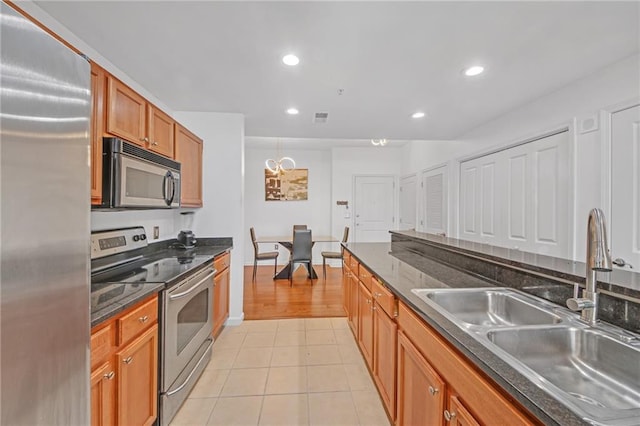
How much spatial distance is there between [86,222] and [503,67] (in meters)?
2.76

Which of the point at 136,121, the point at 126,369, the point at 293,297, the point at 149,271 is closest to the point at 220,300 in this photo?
the point at 149,271

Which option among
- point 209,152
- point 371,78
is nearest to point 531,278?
point 371,78

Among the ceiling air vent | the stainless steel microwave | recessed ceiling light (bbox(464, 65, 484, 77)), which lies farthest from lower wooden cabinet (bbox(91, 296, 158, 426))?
recessed ceiling light (bbox(464, 65, 484, 77))

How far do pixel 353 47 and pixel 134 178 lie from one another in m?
1.67

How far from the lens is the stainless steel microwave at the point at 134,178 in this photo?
1.56 meters

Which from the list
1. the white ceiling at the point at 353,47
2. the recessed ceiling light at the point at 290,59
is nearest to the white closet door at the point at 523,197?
the white ceiling at the point at 353,47

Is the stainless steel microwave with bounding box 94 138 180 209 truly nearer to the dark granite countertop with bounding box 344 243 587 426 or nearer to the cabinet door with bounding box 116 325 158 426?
the cabinet door with bounding box 116 325 158 426

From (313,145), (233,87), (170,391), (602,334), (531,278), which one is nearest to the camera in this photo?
(602,334)

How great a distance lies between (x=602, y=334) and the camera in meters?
0.92

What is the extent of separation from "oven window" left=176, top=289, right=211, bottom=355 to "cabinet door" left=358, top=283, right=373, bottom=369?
4.21 feet

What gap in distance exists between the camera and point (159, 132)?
223 cm

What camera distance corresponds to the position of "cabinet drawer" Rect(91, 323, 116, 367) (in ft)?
3.47

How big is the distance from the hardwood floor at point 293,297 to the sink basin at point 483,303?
217 cm

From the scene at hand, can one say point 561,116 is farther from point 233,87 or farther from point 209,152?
point 209,152
